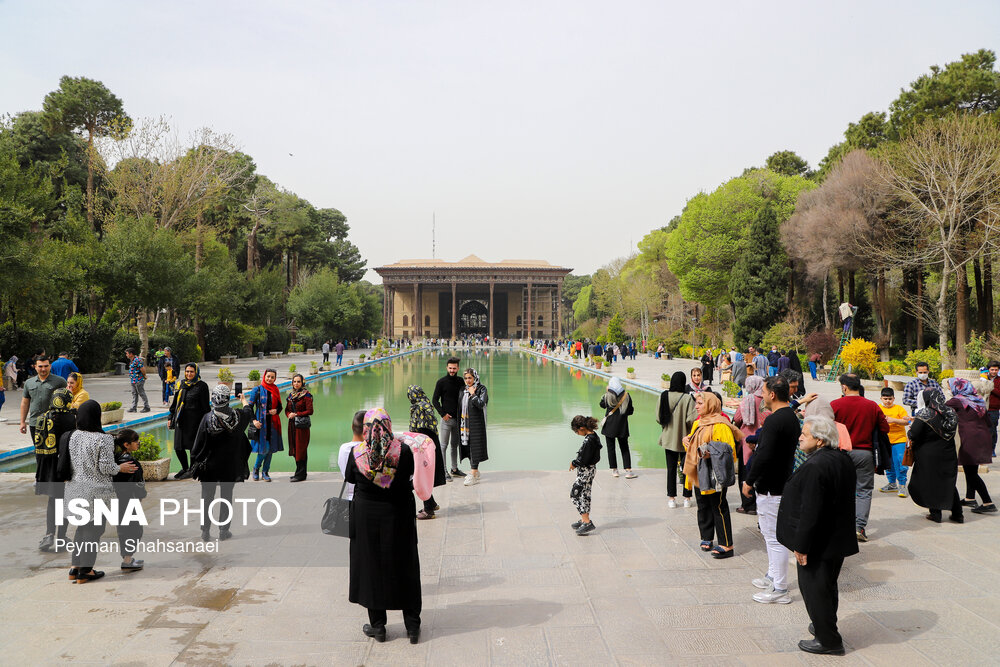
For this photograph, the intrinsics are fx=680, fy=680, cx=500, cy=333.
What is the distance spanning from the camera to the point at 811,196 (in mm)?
31609

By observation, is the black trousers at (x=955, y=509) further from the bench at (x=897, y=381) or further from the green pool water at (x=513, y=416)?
the bench at (x=897, y=381)

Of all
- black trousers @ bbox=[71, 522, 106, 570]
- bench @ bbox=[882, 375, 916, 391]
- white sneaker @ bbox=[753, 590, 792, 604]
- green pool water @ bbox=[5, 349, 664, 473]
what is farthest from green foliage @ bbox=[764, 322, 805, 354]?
black trousers @ bbox=[71, 522, 106, 570]

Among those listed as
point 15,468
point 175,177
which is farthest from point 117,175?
point 15,468

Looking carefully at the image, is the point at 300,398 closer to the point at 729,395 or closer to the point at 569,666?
the point at 569,666

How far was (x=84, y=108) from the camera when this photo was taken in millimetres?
34250

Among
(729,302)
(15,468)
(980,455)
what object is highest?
(729,302)

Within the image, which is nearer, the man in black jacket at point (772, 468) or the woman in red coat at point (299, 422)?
the man in black jacket at point (772, 468)

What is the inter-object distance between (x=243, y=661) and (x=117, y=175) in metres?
30.8

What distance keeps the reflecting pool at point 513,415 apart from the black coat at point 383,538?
534cm

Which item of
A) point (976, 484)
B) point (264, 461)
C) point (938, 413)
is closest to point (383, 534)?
point (264, 461)

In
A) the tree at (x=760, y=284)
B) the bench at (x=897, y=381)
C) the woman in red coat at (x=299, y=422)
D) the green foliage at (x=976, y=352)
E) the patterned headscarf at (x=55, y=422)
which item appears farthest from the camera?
the tree at (x=760, y=284)

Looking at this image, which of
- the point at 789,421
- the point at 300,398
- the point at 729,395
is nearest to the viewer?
the point at 789,421

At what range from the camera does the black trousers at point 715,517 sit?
17.6ft

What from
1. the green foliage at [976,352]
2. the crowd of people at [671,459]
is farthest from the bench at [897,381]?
the crowd of people at [671,459]
